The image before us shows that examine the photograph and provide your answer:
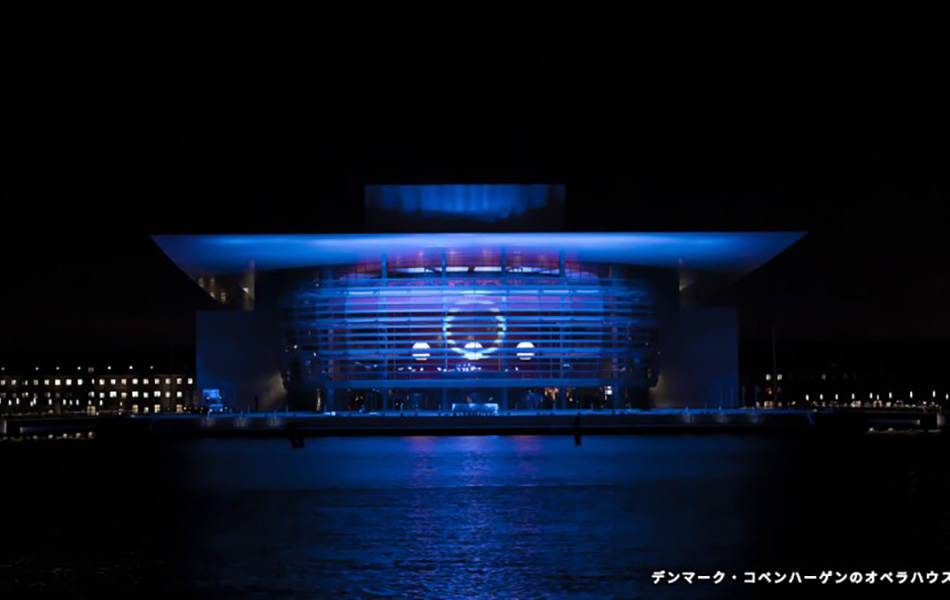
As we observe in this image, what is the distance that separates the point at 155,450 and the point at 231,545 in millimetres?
22142

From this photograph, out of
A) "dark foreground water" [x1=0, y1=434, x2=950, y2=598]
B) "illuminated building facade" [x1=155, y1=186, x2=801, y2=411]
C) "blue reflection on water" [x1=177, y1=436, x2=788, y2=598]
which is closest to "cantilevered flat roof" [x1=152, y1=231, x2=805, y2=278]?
"illuminated building facade" [x1=155, y1=186, x2=801, y2=411]

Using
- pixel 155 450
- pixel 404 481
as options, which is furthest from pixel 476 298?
pixel 404 481

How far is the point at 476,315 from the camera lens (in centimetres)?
5784

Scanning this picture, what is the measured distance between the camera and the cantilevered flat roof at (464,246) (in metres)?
52.7

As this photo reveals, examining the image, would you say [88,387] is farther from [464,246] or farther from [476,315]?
[464,246]

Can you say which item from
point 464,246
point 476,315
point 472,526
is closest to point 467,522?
point 472,526

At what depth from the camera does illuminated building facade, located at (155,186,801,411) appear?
189 ft

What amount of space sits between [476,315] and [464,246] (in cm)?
392

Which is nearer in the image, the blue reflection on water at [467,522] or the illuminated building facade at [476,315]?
the blue reflection on water at [467,522]

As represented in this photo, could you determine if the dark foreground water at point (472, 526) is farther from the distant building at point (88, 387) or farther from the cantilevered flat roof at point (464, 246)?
the distant building at point (88, 387)

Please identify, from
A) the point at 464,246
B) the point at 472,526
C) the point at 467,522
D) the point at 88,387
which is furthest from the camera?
the point at 88,387

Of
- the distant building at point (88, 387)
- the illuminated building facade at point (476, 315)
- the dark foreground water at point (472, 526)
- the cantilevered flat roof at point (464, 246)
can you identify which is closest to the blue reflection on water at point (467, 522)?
the dark foreground water at point (472, 526)

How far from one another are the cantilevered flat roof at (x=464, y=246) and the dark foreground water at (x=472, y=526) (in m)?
25.3

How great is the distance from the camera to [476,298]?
189 ft
